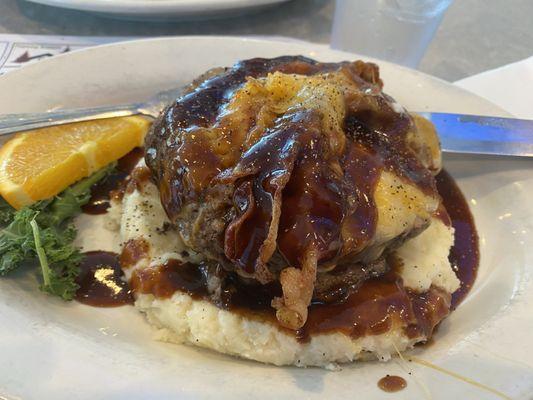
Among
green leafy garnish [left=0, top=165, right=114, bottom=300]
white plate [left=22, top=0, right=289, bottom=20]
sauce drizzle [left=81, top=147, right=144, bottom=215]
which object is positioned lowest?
sauce drizzle [left=81, top=147, right=144, bottom=215]

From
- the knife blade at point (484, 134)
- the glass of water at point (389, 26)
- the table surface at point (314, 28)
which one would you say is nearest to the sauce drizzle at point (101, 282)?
the knife blade at point (484, 134)

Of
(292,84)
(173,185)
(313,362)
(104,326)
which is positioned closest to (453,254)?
(313,362)

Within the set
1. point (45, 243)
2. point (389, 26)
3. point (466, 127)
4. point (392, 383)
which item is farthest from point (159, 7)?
point (392, 383)

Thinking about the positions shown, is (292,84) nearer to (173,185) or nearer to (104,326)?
(173,185)

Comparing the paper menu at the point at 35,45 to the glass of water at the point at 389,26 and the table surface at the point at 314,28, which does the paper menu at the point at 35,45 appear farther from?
the glass of water at the point at 389,26

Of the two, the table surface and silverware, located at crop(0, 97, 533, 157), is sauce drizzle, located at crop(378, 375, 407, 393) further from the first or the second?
the table surface

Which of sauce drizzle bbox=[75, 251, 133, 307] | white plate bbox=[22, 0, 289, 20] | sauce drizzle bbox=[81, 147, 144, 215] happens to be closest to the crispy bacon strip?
sauce drizzle bbox=[75, 251, 133, 307]
